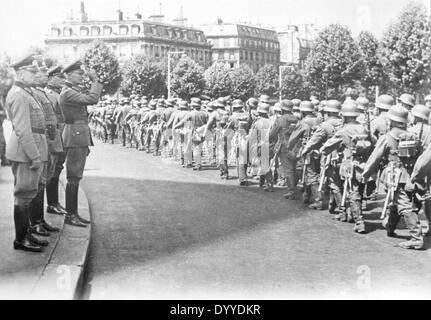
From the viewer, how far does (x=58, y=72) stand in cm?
907

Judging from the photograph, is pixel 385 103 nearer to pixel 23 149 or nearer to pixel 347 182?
pixel 347 182

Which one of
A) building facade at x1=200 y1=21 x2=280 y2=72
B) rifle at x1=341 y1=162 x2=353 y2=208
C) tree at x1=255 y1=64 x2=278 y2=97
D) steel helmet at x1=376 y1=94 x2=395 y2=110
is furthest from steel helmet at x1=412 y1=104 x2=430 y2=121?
tree at x1=255 y1=64 x2=278 y2=97

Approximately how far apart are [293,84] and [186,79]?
14763 millimetres

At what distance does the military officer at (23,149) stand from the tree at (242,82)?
63.2 m

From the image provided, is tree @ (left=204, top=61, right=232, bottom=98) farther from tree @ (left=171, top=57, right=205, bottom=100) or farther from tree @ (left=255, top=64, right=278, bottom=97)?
tree @ (left=255, top=64, right=278, bottom=97)

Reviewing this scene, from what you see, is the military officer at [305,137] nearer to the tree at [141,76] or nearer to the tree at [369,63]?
the tree at [369,63]

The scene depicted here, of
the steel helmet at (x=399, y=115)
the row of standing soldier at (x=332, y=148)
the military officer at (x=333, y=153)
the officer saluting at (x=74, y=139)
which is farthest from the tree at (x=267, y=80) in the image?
the officer saluting at (x=74, y=139)

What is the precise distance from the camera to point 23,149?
6785 mm

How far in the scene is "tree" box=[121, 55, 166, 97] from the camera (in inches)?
2485

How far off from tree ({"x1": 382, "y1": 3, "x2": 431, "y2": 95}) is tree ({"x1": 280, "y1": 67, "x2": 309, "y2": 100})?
24513 millimetres

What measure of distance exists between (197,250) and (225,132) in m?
8.75

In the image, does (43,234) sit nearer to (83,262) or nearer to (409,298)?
(83,262)

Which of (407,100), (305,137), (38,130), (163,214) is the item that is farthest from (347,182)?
(38,130)

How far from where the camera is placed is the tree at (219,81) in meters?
70.6
